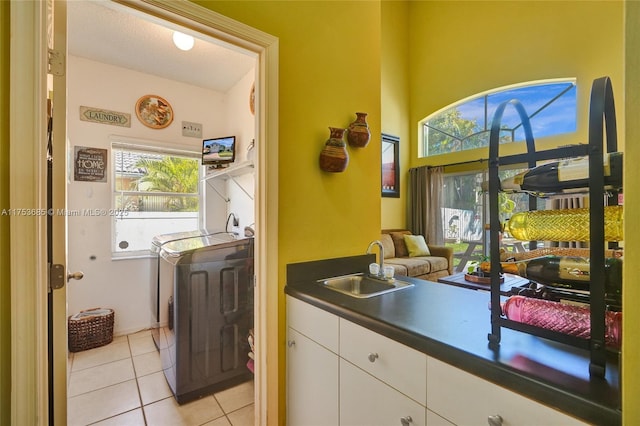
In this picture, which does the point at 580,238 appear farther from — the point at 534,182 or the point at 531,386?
the point at 531,386

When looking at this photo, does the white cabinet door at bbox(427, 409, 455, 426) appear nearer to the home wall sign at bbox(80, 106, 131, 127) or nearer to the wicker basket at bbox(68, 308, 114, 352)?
the wicker basket at bbox(68, 308, 114, 352)

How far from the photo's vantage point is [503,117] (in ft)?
13.6

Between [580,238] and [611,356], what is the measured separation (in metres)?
0.32

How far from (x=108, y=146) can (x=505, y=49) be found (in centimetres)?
551

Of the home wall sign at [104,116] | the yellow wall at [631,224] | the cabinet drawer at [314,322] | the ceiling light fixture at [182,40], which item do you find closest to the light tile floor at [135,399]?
the cabinet drawer at [314,322]

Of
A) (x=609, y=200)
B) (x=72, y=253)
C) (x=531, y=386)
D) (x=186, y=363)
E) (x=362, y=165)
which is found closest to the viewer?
(x=531, y=386)

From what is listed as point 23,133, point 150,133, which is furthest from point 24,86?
point 150,133

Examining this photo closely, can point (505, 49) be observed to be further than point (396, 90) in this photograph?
No

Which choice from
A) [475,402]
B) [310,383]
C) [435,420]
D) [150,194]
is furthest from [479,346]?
[150,194]

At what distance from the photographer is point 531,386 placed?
0.67 meters

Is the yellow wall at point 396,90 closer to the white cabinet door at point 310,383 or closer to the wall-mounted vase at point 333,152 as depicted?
the wall-mounted vase at point 333,152

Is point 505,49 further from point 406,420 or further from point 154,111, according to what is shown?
point 406,420

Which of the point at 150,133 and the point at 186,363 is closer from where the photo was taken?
the point at 186,363

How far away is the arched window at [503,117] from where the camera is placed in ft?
13.3
